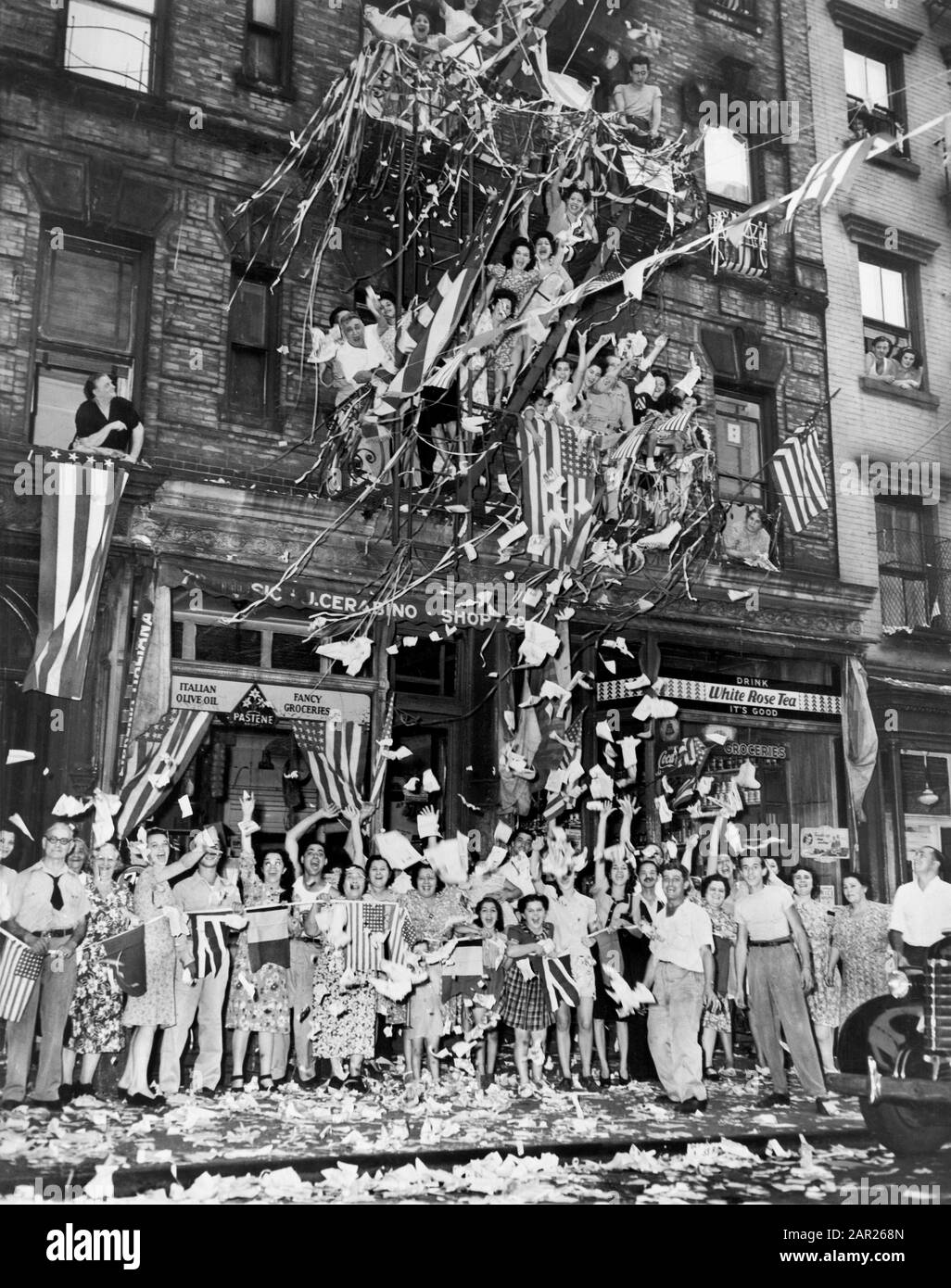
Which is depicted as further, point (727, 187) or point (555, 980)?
point (727, 187)

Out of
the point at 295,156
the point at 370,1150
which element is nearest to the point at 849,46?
the point at 295,156

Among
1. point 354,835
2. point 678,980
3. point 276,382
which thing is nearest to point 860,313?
point 276,382

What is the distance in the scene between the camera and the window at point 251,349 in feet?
29.3

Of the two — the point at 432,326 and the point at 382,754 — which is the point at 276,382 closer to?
the point at 432,326

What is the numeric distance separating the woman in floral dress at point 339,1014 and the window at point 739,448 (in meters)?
5.69

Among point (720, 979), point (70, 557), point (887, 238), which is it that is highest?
point (887, 238)

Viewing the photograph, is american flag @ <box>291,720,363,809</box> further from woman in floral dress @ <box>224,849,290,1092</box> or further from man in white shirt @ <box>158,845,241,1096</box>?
man in white shirt @ <box>158,845,241,1096</box>

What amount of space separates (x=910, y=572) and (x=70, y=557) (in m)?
7.38

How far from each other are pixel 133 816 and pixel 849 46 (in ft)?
28.9

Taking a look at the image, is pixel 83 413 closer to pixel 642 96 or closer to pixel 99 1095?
pixel 99 1095

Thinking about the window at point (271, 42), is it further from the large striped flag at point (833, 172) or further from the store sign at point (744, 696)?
the store sign at point (744, 696)

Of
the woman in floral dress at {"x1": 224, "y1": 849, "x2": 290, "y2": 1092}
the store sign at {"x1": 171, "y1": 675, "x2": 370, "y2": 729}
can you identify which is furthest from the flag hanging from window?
the store sign at {"x1": 171, "y1": 675, "x2": 370, "y2": 729}

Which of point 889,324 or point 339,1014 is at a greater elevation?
point 889,324

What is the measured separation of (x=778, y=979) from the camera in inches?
297
